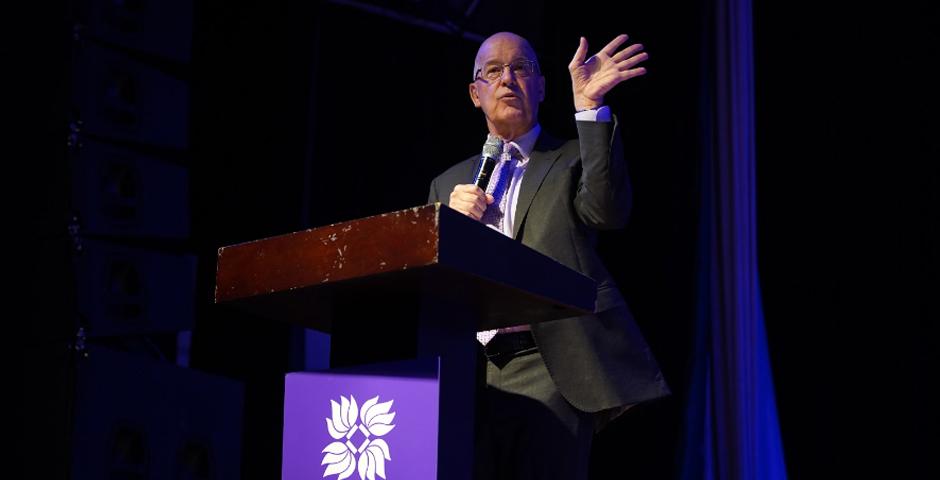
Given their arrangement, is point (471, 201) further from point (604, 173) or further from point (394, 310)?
point (394, 310)

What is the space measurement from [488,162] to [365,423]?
2.33 feet

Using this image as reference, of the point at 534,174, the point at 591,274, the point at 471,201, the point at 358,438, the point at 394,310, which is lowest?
the point at 358,438

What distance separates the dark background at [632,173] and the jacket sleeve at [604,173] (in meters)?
1.18

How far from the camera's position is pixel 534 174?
6.59 feet

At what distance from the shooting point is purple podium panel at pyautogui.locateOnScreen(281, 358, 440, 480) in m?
1.28

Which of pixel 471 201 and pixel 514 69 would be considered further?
pixel 514 69

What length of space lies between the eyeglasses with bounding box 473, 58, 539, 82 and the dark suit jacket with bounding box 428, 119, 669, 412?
13.0 inches

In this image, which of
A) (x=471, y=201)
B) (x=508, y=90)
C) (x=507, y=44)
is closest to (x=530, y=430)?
(x=471, y=201)

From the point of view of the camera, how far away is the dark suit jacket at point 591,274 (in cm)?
180

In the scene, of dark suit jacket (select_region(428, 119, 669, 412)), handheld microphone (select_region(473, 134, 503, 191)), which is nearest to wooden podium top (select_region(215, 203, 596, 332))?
dark suit jacket (select_region(428, 119, 669, 412))

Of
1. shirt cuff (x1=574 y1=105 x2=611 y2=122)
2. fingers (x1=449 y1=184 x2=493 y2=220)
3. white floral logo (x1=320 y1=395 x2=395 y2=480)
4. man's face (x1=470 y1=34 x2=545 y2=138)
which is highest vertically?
man's face (x1=470 y1=34 x2=545 y2=138)

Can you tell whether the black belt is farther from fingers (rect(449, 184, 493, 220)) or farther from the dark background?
the dark background

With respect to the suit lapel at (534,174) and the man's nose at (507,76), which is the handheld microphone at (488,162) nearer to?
the suit lapel at (534,174)

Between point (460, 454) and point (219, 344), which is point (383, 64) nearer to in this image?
point (219, 344)
